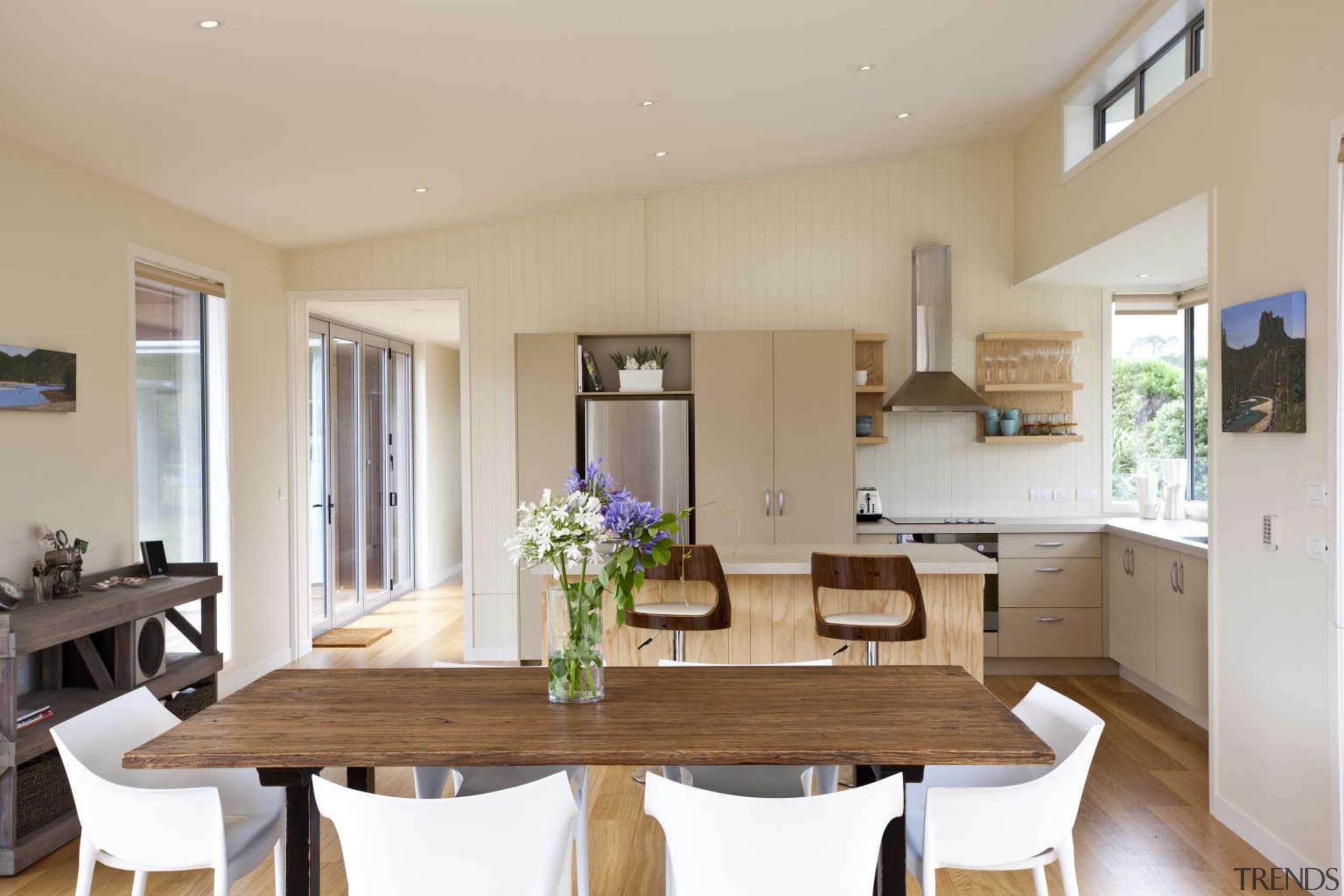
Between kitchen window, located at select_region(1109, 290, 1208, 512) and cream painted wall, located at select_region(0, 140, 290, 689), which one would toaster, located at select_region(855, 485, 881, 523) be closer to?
kitchen window, located at select_region(1109, 290, 1208, 512)

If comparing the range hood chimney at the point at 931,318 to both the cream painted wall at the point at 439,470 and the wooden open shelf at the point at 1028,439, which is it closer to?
the wooden open shelf at the point at 1028,439

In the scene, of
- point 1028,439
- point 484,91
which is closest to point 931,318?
point 1028,439

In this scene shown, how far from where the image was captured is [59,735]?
7.18ft

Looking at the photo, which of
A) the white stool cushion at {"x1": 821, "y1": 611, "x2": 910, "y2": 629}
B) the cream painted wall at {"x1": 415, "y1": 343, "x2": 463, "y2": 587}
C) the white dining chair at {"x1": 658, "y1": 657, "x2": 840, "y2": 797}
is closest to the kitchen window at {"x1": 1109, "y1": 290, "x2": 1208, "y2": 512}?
the white stool cushion at {"x1": 821, "y1": 611, "x2": 910, "y2": 629}

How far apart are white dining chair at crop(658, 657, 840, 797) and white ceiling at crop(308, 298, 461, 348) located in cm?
440

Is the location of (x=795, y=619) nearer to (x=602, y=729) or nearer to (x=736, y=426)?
(x=736, y=426)

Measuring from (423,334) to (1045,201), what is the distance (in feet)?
18.2

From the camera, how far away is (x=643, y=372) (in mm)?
5875

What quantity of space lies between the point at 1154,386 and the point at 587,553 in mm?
4972

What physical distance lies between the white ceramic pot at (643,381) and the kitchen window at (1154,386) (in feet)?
9.45

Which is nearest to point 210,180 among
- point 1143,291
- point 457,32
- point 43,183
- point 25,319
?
point 43,183

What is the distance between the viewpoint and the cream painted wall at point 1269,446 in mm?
2871

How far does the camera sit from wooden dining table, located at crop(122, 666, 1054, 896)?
1.93m

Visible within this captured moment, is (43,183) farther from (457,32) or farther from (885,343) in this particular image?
(885,343)
